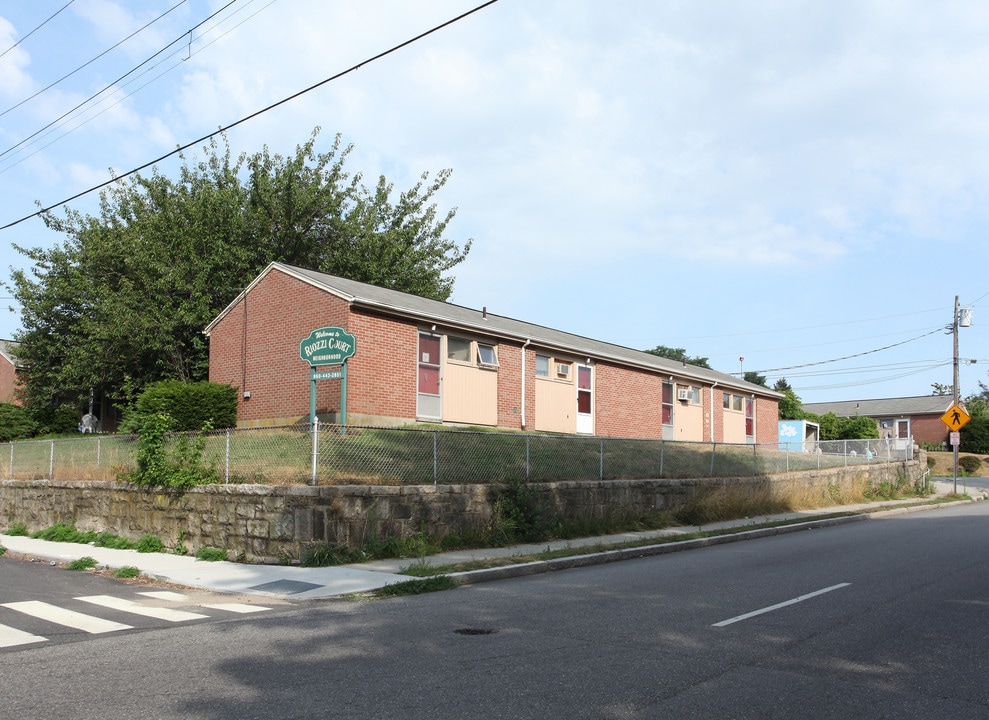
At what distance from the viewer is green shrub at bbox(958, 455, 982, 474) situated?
157ft

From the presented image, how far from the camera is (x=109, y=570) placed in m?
13.1

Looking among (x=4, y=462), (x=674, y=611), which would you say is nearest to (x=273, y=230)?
(x=4, y=462)

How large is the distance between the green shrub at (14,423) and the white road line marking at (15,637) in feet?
79.7

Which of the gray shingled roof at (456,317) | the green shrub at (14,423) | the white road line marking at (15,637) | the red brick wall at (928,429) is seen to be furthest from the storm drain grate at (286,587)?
the red brick wall at (928,429)

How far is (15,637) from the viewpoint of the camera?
779cm

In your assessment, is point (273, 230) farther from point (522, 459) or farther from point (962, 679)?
point (962, 679)

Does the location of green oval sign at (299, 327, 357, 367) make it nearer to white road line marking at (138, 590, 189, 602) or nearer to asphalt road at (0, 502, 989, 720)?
white road line marking at (138, 590, 189, 602)

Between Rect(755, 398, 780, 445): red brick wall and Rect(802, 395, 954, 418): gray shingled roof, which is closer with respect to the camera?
Rect(755, 398, 780, 445): red brick wall

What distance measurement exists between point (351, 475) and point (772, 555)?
7.15 metres

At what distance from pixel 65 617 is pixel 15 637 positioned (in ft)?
3.79

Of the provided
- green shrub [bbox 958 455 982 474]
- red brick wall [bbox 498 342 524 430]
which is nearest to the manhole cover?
red brick wall [bbox 498 342 524 430]

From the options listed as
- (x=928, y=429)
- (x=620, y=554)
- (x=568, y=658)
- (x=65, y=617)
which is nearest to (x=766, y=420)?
(x=620, y=554)

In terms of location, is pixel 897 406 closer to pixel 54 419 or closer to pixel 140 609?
pixel 54 419

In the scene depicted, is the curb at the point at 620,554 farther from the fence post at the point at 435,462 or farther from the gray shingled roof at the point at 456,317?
the gray shingled roof at the point at 456,317
